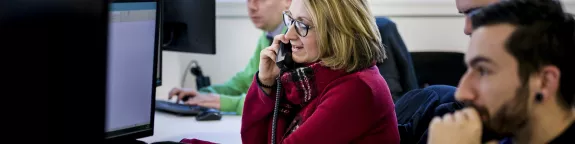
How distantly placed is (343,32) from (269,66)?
289 millimetres

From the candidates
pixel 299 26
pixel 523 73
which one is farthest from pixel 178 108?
pixel 523 73

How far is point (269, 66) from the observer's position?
75.9 inches

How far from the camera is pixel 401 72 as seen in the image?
2.62 meters

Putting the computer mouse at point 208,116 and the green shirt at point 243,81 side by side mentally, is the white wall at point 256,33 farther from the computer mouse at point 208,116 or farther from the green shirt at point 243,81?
the computer mouse at point 208,116

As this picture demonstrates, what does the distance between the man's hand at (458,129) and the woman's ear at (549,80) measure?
0.13 metres

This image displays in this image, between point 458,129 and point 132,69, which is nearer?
point 458,129

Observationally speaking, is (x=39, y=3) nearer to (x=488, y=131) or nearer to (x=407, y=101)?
(x=488, y=131)

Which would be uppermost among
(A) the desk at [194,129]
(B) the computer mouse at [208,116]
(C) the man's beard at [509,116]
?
(C) the man's beard at [509,116]

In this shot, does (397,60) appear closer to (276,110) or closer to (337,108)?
(276,110)

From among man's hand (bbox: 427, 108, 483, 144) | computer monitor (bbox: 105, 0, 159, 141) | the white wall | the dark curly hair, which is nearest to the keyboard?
the white wall

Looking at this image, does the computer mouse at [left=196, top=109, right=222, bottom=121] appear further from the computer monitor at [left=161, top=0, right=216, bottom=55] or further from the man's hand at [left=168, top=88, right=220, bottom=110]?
the computer monitor at [left=161, top=0, right=216, bottom=55]

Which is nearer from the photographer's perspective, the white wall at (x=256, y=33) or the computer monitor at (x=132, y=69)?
the computer monitor at (x=132, y=69)

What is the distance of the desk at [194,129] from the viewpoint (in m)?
2.14

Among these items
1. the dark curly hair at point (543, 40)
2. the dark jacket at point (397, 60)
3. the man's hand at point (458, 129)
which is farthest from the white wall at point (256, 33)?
the dark curly hair at point (543, 40)
